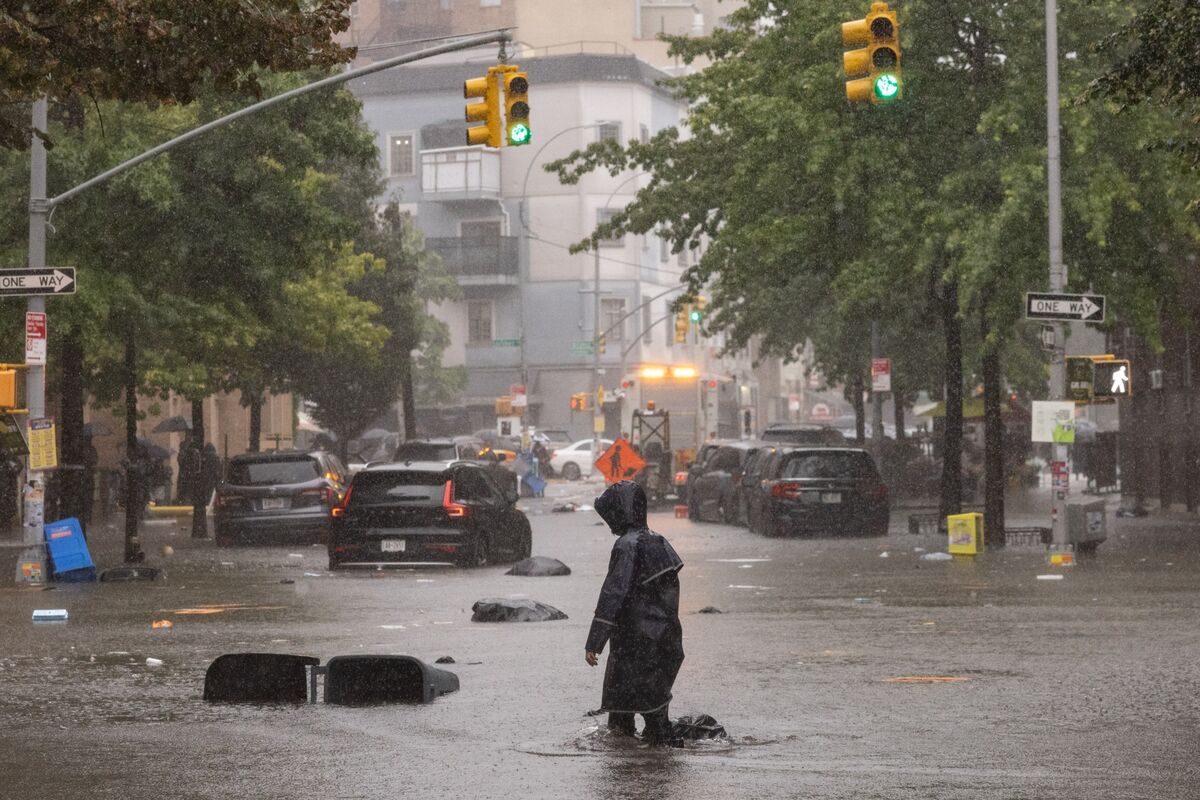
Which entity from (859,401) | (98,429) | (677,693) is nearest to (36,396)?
(677,693)

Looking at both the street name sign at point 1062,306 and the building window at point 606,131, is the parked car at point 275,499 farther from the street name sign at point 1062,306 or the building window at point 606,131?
the building window at point 606,131

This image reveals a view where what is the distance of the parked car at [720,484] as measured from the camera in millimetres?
40312

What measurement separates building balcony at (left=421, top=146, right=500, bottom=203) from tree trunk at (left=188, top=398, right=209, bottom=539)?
44661 mm

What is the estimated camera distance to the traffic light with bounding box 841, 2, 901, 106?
18922 millimetres

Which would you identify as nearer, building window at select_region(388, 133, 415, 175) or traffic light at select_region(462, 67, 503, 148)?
traffic light at select_region(462, 67, 503, 148)

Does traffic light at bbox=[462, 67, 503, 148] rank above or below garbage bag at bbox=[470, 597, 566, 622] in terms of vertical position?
above

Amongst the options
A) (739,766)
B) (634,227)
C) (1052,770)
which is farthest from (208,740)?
(634,227)

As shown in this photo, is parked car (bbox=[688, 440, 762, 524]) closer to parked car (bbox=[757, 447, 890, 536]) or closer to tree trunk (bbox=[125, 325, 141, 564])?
parked car (bbox=[757, 447, 890, 536])

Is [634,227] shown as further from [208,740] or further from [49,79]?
[208,740]

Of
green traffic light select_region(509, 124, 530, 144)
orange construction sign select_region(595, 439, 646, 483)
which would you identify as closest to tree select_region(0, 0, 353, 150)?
green traffic light select_region(509, 124, 530, 144)

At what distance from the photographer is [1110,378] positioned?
91.5 feet

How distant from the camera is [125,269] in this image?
103 feet

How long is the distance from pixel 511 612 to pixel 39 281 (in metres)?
8.13

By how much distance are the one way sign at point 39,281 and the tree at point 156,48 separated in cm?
976
